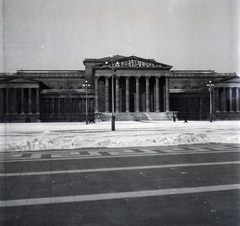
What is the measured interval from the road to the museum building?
67354 mm

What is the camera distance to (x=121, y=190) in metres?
8.60

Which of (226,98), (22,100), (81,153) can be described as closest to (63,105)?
(22,100)

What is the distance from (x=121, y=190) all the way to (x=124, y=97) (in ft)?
284

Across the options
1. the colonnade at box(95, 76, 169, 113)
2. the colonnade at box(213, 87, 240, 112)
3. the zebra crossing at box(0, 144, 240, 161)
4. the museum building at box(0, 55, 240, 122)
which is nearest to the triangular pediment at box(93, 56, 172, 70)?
the museum building at box(0, 55, 240, 122)

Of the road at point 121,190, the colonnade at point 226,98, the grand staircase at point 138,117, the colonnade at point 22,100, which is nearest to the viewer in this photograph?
the road at point 121,190

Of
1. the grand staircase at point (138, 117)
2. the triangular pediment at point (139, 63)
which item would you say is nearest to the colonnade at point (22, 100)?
the grand staircase at point (138, 117)

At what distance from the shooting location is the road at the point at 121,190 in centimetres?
649

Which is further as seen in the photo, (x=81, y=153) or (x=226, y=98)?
(x=226, y=98)

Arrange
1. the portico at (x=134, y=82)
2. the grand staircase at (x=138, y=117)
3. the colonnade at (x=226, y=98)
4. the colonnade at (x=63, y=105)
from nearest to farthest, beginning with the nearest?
the grand staircase at (x=138, y=117) < the portico at (x=134, y=82) < the colonnade at (x=226, y=98) < the colonnade at (x=63, y=105)

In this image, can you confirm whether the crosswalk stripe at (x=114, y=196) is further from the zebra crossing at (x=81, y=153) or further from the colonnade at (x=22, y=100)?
the colonnade at (x=22, y=100)

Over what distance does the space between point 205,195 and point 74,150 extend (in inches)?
413

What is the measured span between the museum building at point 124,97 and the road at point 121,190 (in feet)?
221

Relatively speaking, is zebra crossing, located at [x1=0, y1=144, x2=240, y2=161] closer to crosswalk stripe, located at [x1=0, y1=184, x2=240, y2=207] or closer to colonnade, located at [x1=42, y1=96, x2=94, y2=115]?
crosswalk stripe, located at [x1=0, y1=184, x2=240, y2=207]

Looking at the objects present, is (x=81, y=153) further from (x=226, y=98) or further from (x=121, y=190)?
(x=226, y=98)
